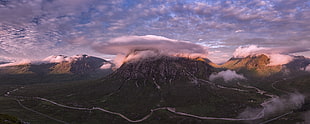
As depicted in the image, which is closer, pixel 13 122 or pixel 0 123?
pixel 0 123
